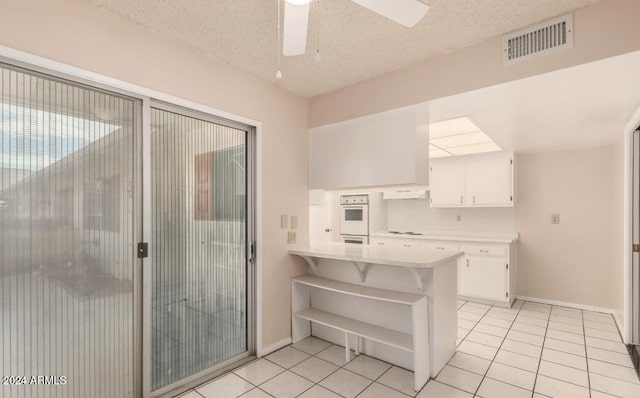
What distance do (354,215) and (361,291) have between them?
3081mm

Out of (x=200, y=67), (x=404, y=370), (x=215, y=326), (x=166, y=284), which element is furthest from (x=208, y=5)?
(x=404, y=370)

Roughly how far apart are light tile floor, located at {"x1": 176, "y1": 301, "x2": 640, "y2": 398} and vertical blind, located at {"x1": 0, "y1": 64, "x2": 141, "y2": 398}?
769mm

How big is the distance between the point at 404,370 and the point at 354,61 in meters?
2.54

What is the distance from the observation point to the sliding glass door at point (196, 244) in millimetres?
2229

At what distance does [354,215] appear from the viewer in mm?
5738

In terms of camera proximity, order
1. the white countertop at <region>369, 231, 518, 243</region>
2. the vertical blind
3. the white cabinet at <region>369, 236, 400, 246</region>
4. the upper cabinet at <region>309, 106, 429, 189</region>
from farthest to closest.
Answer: the white cabinet at <region>369, 236, 400, 246</region>
the white countertop at <region>369, 231, 518, 243</region>
the upper cabinet at <region>309, 106, 429, 189</region>
the vertical blind

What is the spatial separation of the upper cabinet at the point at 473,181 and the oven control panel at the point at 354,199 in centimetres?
113

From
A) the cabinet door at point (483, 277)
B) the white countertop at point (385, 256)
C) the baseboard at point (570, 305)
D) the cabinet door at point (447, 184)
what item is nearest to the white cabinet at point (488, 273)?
the cabinet door at point (483, 277)

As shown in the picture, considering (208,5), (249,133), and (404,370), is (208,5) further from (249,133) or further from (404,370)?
(404,370)

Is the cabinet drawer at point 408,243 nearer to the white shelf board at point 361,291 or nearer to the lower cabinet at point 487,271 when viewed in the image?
the lower cabinet at point 487,271

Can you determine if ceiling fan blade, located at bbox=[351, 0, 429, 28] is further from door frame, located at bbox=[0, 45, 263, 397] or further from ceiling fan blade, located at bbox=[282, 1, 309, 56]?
door frame, located at bbox=[0, 45, 263, 397]

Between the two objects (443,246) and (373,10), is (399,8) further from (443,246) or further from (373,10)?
(443,246)

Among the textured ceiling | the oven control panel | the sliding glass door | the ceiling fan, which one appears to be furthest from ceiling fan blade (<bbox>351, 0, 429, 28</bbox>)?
the oven control panel

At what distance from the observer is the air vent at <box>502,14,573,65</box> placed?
184 centimetres
